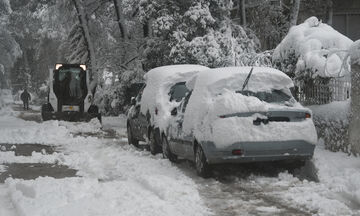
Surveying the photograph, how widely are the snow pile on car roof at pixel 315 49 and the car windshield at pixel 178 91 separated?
2.51m

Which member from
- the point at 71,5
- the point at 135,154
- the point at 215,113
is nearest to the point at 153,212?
the point at 215,113

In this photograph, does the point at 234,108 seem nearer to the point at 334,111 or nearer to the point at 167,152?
the point at 334,111

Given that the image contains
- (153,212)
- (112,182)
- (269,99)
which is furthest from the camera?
(269,99)

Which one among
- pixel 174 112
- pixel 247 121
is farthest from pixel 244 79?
pixel 174 112

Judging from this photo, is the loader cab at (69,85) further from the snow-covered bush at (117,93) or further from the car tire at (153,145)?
the car tire at (153,145)

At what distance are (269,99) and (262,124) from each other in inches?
31.5

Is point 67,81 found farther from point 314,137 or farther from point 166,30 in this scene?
point 314,137

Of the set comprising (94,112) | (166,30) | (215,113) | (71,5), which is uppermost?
(71,5)

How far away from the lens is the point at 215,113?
8.91m

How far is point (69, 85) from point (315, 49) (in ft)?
53.6

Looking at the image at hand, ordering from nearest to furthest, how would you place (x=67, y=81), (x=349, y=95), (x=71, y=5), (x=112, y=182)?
(x=112, y=182) < (x=349, y=95) < (x=67, y=81) < (x=71, y=5)

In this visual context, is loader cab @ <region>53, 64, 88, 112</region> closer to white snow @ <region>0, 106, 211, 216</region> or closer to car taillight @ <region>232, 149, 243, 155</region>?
white snow @ <region>0, 106, 211, 216</region>

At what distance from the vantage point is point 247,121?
344 inches

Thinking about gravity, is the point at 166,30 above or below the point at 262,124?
above
